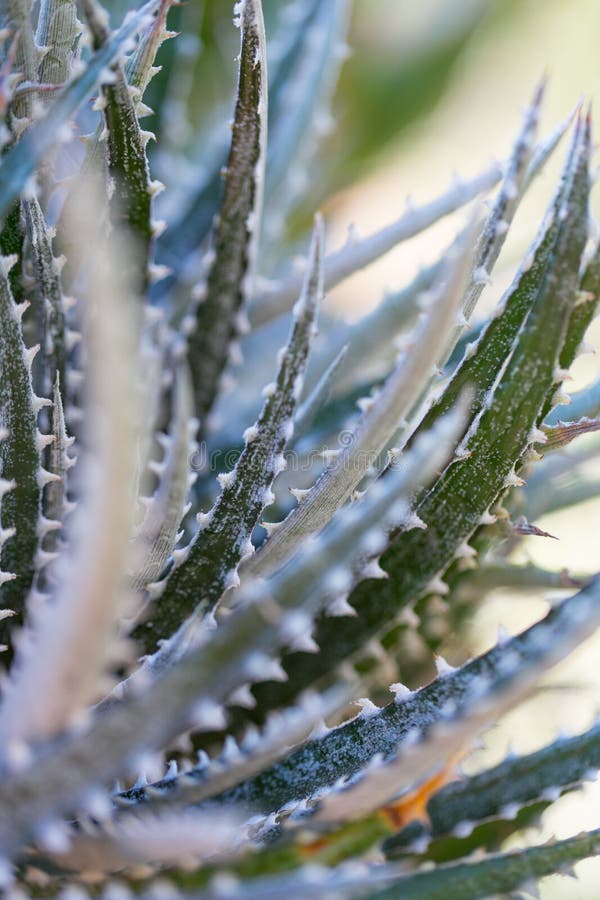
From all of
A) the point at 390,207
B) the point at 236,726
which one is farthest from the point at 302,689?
the point at 390,207

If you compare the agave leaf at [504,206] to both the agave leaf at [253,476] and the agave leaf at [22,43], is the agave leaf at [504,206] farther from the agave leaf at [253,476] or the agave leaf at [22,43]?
the agave leaf at [22,43]

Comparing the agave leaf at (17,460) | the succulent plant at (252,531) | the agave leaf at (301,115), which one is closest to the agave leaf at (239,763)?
the succulent plant at (252,531)

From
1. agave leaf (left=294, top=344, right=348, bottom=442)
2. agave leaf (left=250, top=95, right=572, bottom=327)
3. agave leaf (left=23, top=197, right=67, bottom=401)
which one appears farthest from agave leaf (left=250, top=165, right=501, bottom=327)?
agave leaf (left=23, top=197, right=67, bottom=401)

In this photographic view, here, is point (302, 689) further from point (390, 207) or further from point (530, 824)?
point (390, 207)

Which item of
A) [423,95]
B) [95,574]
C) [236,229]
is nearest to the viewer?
[95,574]

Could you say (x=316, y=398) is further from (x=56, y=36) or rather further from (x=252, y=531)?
(x=56, y=36)

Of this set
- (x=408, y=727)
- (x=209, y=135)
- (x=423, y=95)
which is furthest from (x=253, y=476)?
(x=423, y=95)
